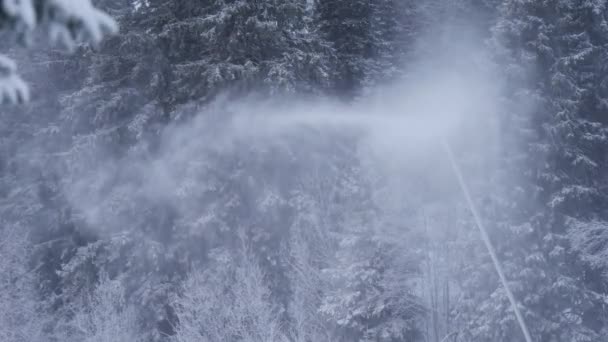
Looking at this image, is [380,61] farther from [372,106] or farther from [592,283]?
[592,283]

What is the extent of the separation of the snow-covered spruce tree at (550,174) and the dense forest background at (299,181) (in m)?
0.06

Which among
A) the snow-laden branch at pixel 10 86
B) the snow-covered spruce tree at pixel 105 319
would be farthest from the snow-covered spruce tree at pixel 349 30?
the snow-laden branch at pixel 10 86

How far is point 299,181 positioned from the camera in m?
20.1

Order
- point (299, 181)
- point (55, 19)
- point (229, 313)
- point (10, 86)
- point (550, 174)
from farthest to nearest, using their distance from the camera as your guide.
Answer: point (299, 181)
point (550, 174)
point (229, 313)
point (10, 86)
point (55, 19)

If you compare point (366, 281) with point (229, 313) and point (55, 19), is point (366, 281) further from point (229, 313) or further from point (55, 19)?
point (55, 19)

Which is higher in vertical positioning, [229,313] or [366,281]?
[366,281]

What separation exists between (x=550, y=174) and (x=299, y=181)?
8510 mm

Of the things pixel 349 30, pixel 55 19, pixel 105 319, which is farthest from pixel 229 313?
pixel 349 30

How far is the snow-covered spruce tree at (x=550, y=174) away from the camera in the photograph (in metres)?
15.7

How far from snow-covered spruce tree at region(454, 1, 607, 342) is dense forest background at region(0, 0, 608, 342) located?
0.21 feet

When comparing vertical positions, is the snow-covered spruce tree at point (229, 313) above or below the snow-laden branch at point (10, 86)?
below

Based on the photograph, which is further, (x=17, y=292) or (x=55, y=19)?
(x=17, y=292)

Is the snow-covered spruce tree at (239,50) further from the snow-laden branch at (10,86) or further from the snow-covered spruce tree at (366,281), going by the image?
the snow-laden branch at (10,86)

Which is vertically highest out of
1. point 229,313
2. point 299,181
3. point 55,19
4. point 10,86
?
point 55,19
